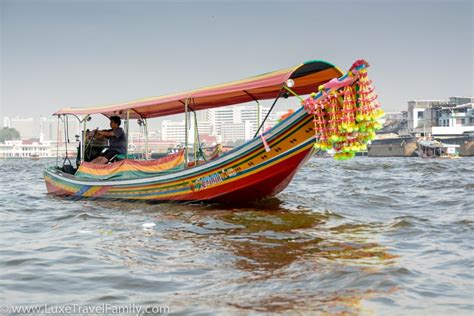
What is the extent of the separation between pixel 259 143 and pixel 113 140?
15.8 feet

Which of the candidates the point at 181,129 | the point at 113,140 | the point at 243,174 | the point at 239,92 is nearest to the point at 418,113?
the point at 181,129

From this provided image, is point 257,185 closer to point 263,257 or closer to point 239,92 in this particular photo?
point 239,92

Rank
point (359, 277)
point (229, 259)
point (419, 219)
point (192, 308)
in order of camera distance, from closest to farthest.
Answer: point (192, 308) < point (359, 277) < point (229, 259) < point (419, 219)

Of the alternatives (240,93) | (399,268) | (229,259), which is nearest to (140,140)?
(240,93)

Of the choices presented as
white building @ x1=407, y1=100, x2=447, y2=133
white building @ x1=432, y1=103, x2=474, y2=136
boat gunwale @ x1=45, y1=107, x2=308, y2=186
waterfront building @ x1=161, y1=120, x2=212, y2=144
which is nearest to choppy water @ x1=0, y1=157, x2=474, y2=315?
boat gunwale @ x1=45, y1=107, x2=308, y2=186

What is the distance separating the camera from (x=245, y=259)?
5.82 meters

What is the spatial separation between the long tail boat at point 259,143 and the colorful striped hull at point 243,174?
0.06 feet

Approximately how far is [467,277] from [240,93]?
661 centimetres

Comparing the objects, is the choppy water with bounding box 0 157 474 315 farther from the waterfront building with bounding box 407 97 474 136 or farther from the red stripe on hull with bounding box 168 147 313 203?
the waterfront building with bounding box 407 97 474 136

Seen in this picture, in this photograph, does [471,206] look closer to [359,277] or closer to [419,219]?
[419,219]

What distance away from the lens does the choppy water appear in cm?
434

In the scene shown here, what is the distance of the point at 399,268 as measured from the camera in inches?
203

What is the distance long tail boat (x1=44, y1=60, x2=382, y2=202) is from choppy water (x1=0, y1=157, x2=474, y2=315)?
0.59m

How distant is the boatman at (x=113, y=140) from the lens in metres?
12.5
